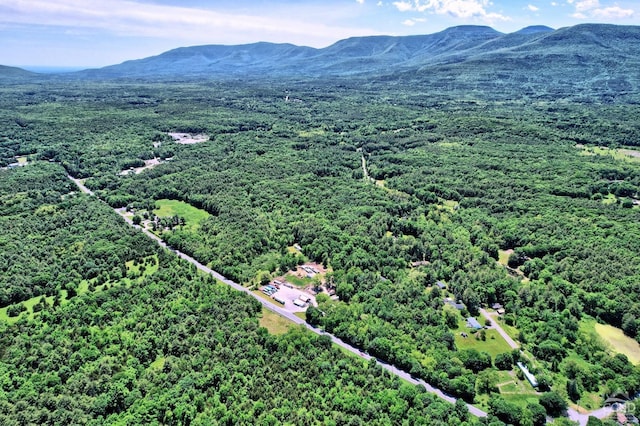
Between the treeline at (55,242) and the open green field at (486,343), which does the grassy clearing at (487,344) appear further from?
the treeline at (55,242)

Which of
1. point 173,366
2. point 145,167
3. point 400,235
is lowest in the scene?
point 145,167

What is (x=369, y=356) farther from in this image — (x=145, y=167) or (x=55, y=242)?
(x=145, y=167)

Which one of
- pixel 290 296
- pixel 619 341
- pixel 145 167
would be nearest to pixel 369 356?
pixel 290 296

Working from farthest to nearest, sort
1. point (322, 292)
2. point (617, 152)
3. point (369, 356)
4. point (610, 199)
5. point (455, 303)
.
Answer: point (617, 152)
point (610, 199)
point (322, 292)
point (455, 303)
point (369, 356)

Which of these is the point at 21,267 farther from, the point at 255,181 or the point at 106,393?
the point at 255,181

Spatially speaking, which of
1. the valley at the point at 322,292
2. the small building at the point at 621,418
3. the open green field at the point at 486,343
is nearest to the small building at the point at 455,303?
the valley at the point at 322,292
